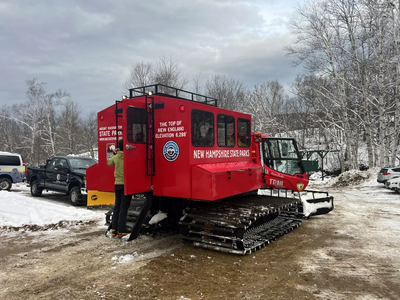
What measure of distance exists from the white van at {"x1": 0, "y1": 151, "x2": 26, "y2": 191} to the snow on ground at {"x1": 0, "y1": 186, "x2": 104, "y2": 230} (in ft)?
29.5

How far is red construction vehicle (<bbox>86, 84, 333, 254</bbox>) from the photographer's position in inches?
222

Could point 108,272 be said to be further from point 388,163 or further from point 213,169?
point 388,163

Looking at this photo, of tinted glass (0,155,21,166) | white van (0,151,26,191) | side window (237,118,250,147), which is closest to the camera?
side window (237,118,250,147)

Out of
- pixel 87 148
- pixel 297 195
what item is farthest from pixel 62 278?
pixel 87 148

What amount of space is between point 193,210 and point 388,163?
20.5 meters

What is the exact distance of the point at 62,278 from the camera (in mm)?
4559

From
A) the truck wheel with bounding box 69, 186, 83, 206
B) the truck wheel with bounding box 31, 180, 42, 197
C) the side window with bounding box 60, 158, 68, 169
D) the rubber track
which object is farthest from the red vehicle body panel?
the truck wheel with bounding box 31, 180, 42, 197

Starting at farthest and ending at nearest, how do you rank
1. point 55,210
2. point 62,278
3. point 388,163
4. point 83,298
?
point 388,163 → point 55,210 → point 62,278 → point 83,298

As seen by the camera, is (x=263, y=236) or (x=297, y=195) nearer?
(x=263, y=236)

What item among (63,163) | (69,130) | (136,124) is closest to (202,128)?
(136,124)

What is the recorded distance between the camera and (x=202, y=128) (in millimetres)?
6082

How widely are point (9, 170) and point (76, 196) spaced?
8473 mm

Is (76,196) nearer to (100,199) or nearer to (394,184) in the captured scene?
(100,199)

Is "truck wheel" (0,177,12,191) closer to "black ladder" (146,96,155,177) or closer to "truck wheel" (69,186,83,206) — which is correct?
"truck wheel" (69,186,83,206)
